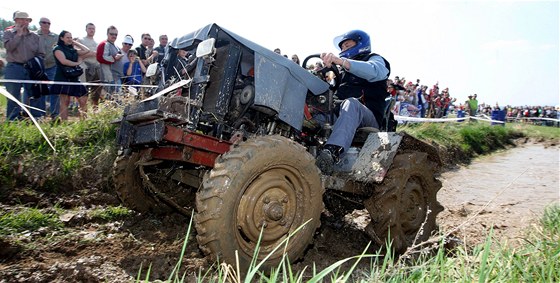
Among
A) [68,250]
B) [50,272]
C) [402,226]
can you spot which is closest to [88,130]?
[68,250]

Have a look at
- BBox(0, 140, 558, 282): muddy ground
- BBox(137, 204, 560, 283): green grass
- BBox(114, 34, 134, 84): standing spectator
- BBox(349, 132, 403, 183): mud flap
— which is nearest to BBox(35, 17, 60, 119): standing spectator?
BBox(114, 34, 134, 84): standing spectator

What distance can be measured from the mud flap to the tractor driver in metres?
0.18

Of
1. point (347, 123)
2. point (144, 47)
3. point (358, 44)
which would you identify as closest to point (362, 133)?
point (347, 123)

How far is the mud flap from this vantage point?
3.25 m

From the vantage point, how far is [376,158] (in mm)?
3357

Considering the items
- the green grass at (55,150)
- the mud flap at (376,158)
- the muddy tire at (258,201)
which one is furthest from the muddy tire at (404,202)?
the green grass at (55,150)

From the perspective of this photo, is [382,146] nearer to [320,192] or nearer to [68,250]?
[320,192]

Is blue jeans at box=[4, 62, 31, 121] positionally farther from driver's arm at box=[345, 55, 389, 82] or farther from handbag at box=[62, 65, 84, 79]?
driver's arm at box=[345, 55, 389, 82]

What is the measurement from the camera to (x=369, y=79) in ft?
12.2

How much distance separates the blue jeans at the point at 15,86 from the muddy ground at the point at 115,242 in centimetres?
183

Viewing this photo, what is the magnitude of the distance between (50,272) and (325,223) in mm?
2572

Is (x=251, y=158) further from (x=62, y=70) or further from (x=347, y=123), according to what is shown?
(x=62, y=70)

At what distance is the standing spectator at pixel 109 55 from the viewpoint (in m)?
6.78

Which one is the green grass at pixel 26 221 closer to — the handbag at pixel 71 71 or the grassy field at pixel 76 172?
the grassy field at pixel 76 172
